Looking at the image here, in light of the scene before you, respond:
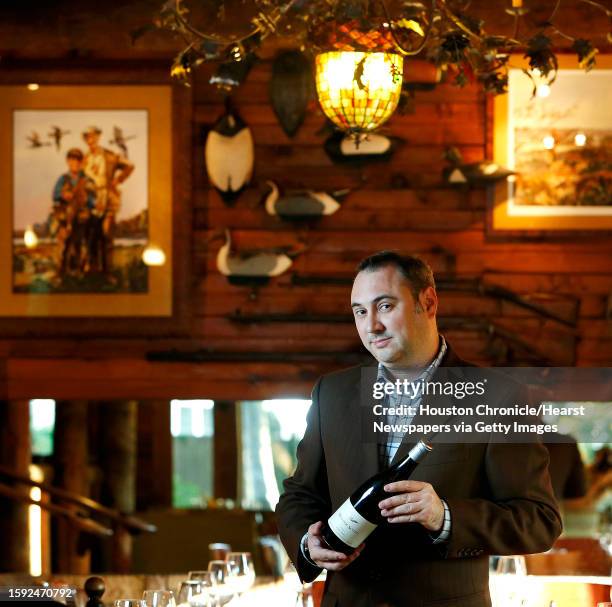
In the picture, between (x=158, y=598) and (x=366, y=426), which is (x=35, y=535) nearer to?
(x=158, y=598)

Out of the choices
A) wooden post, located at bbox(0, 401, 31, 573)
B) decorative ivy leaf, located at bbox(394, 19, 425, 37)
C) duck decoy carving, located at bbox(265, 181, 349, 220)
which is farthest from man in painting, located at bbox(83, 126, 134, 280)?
decorative ivy leaf, located at bbox(394, 19, 425, 37)

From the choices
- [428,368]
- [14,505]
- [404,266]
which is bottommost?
[14,505]

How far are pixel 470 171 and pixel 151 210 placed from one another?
4.46 feet

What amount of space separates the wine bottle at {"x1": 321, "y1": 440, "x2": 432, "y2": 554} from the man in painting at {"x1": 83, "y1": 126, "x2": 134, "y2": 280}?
295cm

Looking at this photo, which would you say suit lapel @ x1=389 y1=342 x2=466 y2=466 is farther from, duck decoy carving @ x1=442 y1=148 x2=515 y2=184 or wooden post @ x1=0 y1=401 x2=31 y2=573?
wooden post @ x1=0 y1=401 x2=31 y2=573

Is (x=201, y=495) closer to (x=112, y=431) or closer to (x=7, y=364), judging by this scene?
(x=112, y=431)

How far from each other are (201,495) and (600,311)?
4.61 m

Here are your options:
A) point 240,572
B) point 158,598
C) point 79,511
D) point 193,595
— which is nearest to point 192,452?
point 79,511

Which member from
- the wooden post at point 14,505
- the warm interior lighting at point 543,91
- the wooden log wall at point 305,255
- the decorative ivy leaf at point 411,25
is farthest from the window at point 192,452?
the decorative ivy leaf at point 411,25

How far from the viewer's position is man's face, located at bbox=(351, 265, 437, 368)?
2578 mm

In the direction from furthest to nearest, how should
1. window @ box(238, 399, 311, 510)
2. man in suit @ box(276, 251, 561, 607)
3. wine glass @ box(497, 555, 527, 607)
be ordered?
window @ box(238, 399, 311, 510), wine glass @ box(497, 555, 527, 607), man in suit @ box(276, 251, 561, 607)

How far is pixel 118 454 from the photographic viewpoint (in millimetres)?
7988

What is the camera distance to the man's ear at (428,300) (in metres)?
2.64

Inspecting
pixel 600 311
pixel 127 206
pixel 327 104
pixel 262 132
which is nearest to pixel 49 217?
pixel 127 206
